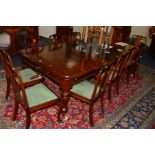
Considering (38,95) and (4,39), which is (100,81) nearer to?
(38,95)

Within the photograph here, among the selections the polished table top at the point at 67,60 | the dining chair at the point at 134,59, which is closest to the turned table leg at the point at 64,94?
the polished table top at the point at 67,60

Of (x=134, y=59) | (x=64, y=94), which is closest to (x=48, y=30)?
(x=134, y=59)

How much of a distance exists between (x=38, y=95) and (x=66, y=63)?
515 millimetres

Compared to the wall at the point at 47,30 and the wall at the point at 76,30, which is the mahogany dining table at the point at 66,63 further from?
the wall at the point at 76,30

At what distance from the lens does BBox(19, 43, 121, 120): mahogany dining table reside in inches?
75.3

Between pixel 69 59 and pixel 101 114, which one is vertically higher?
pixel 69 59

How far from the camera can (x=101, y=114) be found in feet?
7.86

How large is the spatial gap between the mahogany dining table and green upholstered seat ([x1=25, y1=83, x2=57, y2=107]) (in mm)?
153

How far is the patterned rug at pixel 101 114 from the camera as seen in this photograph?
84.4 inches

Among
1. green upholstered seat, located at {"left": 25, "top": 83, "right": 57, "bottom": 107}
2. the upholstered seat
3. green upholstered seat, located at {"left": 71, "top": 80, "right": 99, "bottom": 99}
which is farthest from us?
the upholstered seat

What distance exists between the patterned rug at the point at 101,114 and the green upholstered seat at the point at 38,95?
1.31 ft

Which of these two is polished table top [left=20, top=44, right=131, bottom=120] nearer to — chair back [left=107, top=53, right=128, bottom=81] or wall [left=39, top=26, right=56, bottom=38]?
chair back [left=107, top=53, right=128, bottom=81]

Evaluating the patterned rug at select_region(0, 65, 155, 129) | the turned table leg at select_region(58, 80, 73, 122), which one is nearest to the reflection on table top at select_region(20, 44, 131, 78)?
the turned table leg at select_region(58, 80, 73, 122)

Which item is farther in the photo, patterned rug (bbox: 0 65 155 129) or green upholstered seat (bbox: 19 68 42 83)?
green upholstered seat (bbox: 19 68 42 83)
